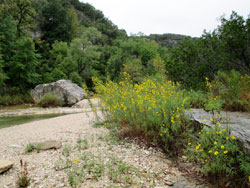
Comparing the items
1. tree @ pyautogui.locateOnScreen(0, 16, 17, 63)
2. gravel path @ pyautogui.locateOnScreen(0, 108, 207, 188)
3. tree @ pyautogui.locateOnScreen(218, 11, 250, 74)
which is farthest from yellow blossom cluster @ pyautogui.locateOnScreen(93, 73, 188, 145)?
tree @ pyautogui.locateOnScreen(0, 16, 17, 63)

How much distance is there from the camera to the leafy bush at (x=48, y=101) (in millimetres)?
17172

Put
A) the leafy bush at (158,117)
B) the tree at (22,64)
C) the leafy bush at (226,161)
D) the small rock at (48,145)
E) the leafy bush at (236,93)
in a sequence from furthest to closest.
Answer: the tree at (22,64) < the leafy bush at (236,93) < the small rock at (48,145) < the leafy bush at (158,117) < the leafy bush at (226,161)

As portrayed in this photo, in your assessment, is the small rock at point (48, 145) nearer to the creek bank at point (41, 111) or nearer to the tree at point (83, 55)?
the creek bank at point (41, 111)

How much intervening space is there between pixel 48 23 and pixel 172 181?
137 ft

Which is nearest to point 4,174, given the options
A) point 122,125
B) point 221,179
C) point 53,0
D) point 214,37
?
point 122,125

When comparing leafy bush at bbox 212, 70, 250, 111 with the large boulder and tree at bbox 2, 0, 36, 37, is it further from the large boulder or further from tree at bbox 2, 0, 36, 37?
tree at bbox 2, 0, 36, 37

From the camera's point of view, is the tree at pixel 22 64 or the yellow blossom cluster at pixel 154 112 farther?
the tree at pixel 22 64

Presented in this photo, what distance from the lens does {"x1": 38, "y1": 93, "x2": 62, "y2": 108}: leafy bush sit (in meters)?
17.2

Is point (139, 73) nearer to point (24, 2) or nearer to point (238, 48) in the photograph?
point (238, 48)

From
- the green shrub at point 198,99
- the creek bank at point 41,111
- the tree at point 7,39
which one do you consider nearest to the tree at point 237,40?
the green shrub at point 198,99

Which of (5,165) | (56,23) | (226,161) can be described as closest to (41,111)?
(5,165)

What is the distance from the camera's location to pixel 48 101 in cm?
1723

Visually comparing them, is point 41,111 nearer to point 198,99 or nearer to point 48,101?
point 48,101

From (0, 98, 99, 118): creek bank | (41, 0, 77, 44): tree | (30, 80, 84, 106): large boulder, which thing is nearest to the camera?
(0, 98, 99, 118): creek bank
